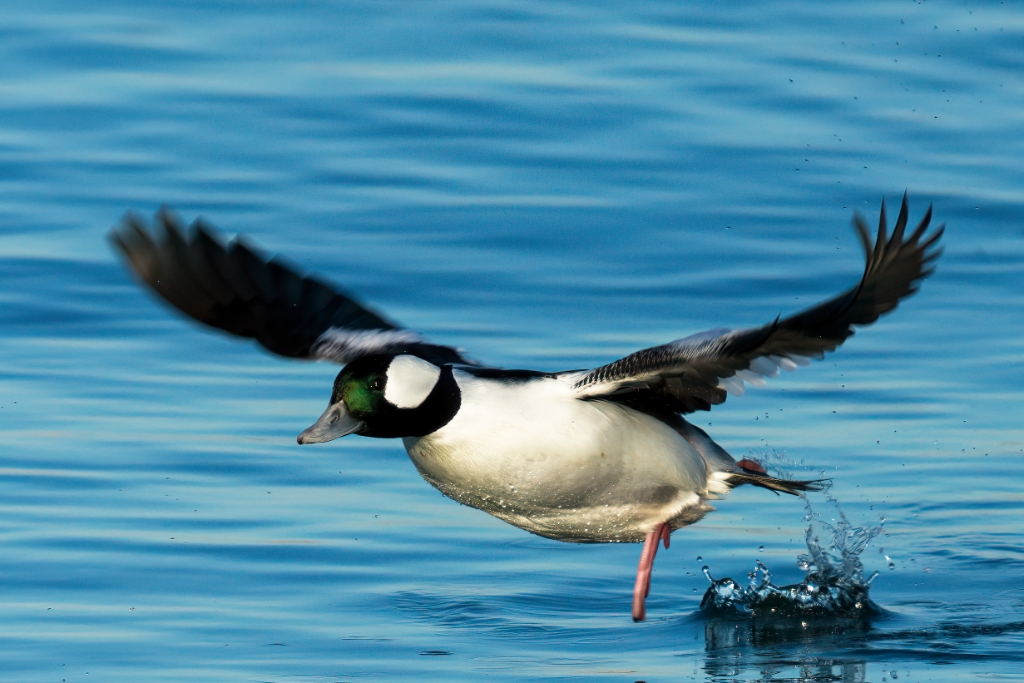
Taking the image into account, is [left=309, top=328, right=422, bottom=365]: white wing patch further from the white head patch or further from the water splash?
the water splash

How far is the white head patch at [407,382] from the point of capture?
279 inches

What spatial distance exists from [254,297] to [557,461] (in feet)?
4.74

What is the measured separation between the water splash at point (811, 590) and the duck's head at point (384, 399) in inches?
67.3

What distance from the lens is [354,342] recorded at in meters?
7.98

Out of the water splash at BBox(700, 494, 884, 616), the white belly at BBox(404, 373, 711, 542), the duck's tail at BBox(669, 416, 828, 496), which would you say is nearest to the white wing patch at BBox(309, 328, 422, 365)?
the white belly at BBox(404, 373, 711, 542)

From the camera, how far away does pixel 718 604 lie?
809 cm

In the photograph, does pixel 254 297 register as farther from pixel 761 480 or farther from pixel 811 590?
pixel 811 590

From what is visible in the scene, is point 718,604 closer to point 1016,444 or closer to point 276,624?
point 276,624

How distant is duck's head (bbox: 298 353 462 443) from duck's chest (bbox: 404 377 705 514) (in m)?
0.16

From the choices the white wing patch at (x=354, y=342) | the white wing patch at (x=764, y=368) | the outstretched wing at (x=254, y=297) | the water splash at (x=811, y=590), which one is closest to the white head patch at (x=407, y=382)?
the outstretched wing at (x=254, y=297)

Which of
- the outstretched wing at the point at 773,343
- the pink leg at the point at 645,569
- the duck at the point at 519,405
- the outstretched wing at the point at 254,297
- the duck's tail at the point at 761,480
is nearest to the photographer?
the outstretched wing at the point at 773,343

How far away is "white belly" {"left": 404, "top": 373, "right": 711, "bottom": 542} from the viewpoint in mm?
7238

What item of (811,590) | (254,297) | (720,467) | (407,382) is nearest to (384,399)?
(407,382)

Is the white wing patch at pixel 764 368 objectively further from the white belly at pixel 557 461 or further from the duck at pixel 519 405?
the white belly at pixel 557 461
